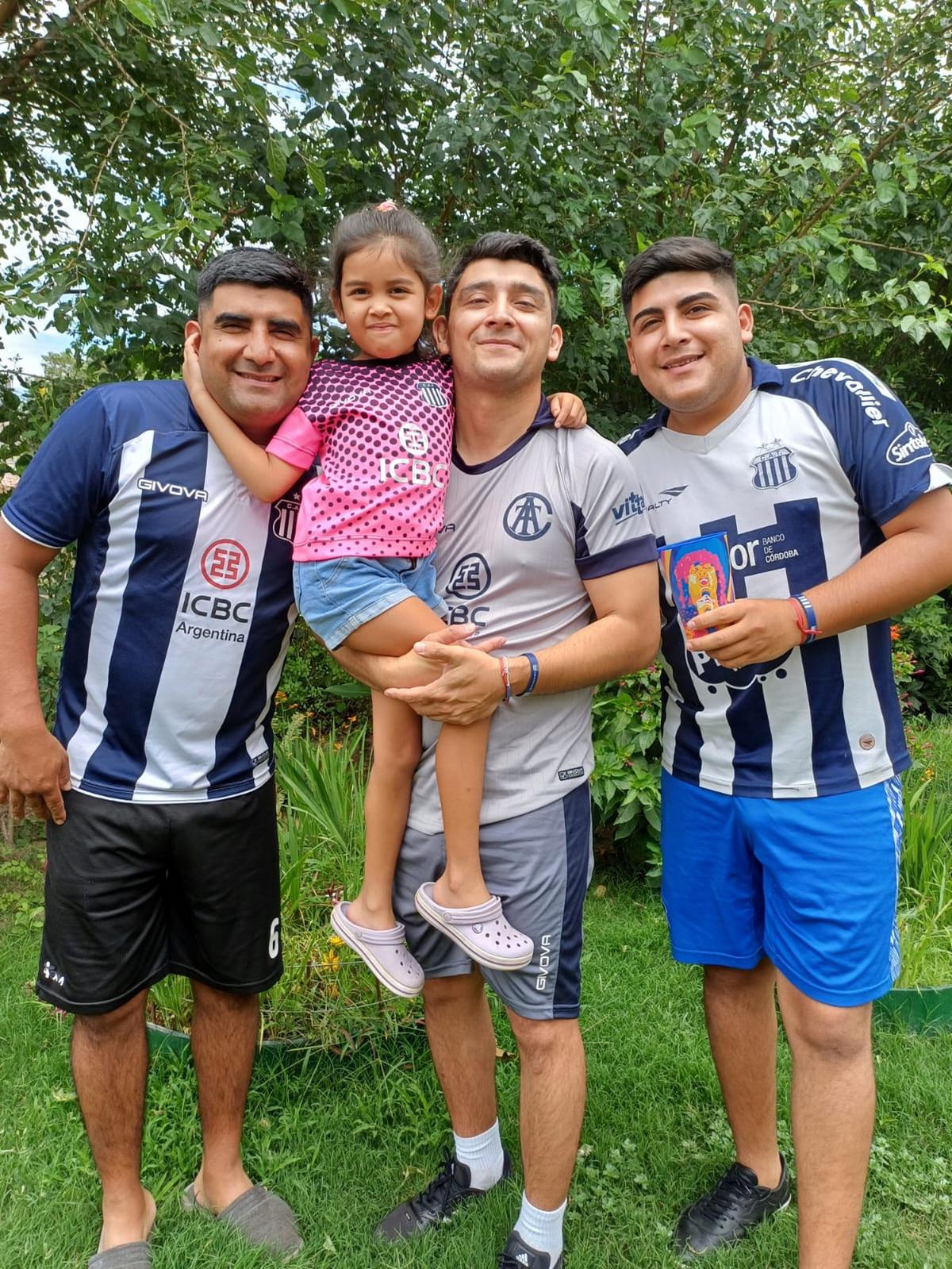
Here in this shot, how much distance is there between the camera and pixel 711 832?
8.13ft

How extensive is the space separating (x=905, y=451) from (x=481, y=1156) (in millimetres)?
2189

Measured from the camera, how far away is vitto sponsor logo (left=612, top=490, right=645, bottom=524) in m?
2.25

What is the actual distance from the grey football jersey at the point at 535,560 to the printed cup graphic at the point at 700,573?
170mm

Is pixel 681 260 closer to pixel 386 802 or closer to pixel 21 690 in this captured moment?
pixel 386 802

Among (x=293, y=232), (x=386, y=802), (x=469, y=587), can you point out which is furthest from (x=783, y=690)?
(x=293, y=232)

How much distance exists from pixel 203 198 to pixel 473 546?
182cm

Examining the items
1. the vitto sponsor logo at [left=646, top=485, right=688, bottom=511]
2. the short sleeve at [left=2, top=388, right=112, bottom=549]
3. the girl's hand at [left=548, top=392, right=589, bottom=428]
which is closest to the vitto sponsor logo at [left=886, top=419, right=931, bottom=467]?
the vitto sponsor logo at [left=646, top=485, right=688, bottom=511]

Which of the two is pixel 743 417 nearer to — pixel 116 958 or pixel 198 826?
pixel 198 826

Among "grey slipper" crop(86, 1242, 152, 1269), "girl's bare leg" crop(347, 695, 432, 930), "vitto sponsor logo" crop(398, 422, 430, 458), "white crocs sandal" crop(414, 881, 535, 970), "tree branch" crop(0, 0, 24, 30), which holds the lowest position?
"grey slipper" crop(86, 1242, 152, 1269)

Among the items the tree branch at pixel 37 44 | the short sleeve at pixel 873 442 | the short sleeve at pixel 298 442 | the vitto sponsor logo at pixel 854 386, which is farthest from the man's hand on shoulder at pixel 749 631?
the tree branch at pixel 37 44

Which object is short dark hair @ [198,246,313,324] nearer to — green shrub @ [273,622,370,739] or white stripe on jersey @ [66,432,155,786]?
white stripe on jersey @ [66,432,155,786]

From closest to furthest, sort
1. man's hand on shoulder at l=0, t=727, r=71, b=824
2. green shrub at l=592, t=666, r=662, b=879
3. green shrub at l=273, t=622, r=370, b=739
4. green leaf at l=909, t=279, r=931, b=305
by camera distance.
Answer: man's hand on shoulder at l=0, t=727, r=71, b=824, green leaf at l=909, t=279, r=931, b=305, green shrub at l=592, t=666, r=662, b=879, green shrub at l=273, t=622, r=370, b=739

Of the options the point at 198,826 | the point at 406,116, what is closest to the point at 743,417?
the point at 198,826

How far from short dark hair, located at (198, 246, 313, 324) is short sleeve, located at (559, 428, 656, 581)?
82cm
